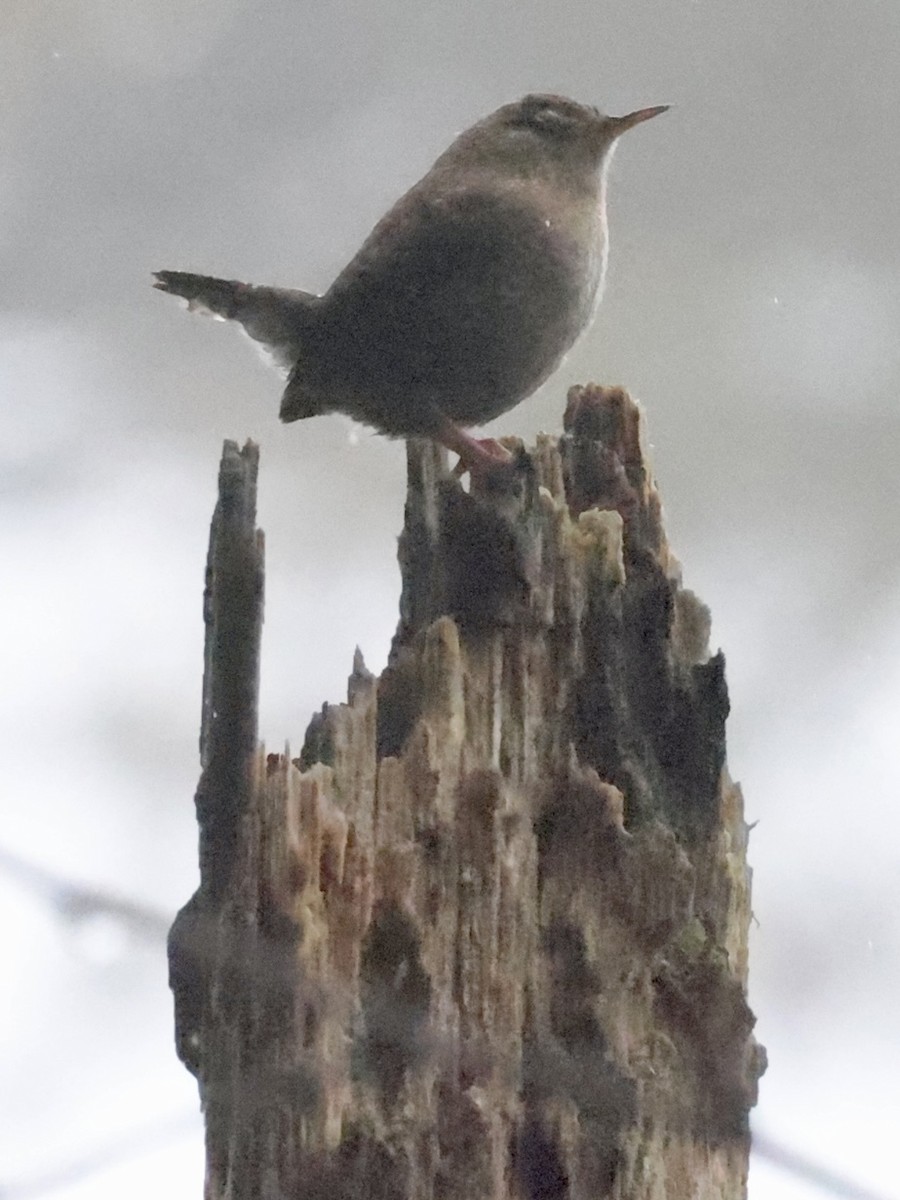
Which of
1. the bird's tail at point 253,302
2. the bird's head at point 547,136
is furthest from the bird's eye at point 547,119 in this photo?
the bird's tail at point 253,302

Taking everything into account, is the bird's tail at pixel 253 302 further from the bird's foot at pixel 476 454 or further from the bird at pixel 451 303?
the bird's foot at pixel 476 454

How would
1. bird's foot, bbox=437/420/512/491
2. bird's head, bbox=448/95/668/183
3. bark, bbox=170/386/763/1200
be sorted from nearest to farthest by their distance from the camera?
1. bark, bbox=170/386/763/1200
2. bird's foot, bbox=437/420/512/491
3. bird's head, bbox=448/95/668/183

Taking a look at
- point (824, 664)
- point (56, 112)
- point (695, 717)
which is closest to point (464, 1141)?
point (695, 717)

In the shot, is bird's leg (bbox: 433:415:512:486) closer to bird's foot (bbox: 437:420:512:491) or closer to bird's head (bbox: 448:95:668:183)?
bird's foot (bbox: 437:420:512:491)

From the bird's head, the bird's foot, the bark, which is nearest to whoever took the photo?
the bark

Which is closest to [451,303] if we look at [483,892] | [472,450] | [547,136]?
[472,450]

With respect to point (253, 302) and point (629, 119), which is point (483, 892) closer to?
point (253, 302)

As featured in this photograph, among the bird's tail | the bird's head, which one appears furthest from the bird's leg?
the bird's head
